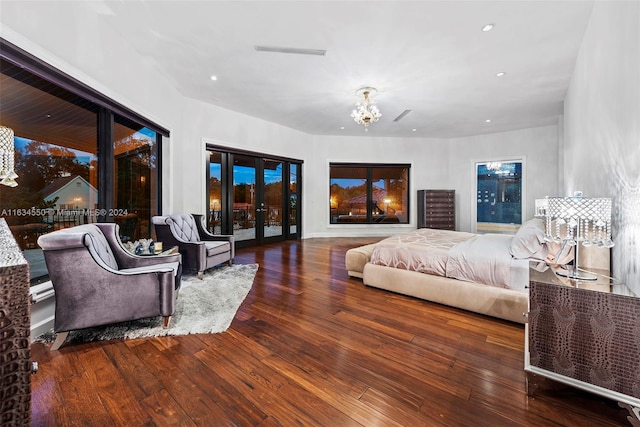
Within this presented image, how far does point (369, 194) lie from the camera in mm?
8117

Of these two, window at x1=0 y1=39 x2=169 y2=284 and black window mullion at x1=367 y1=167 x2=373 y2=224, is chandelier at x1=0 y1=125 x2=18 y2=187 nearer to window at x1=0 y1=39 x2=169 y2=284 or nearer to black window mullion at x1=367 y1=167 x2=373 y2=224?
window at x1=0 y1=39 x2=169 y2=284

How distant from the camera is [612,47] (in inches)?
82.8

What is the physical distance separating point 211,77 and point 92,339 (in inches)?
145

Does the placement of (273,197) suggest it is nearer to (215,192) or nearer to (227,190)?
(227,190)

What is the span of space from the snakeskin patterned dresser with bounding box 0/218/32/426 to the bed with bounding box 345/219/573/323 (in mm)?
2913

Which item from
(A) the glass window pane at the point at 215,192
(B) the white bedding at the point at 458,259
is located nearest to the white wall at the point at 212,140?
(A) the glass window pane at the point at 215,192

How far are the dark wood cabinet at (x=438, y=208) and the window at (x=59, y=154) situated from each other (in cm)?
676

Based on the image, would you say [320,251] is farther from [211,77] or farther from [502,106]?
[502,106]

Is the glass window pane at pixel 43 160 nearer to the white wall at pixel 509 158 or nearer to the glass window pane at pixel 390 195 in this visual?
the glass window pane at pixel 390 195

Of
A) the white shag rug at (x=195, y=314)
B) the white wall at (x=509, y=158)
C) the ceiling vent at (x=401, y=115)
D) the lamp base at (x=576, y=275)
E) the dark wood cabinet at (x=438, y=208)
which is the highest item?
the ceiling vent at (x=401, y=115)

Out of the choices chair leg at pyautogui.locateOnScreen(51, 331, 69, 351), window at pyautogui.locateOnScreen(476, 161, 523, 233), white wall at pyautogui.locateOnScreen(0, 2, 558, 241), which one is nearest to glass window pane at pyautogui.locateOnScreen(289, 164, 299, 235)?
white wall at pyautogui.locateOnScreen(0, 2, 558, 241)

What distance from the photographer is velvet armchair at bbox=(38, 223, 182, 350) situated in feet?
6.56

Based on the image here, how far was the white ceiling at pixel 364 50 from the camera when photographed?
265 cm

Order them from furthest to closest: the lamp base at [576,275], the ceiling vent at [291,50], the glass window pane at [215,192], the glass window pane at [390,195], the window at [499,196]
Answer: the glass window pane at [390,195] < the window at [499,196] < the glass window pane at [215,192] < the ceiling vent at [291,50] < the lamp base at [576,275]
